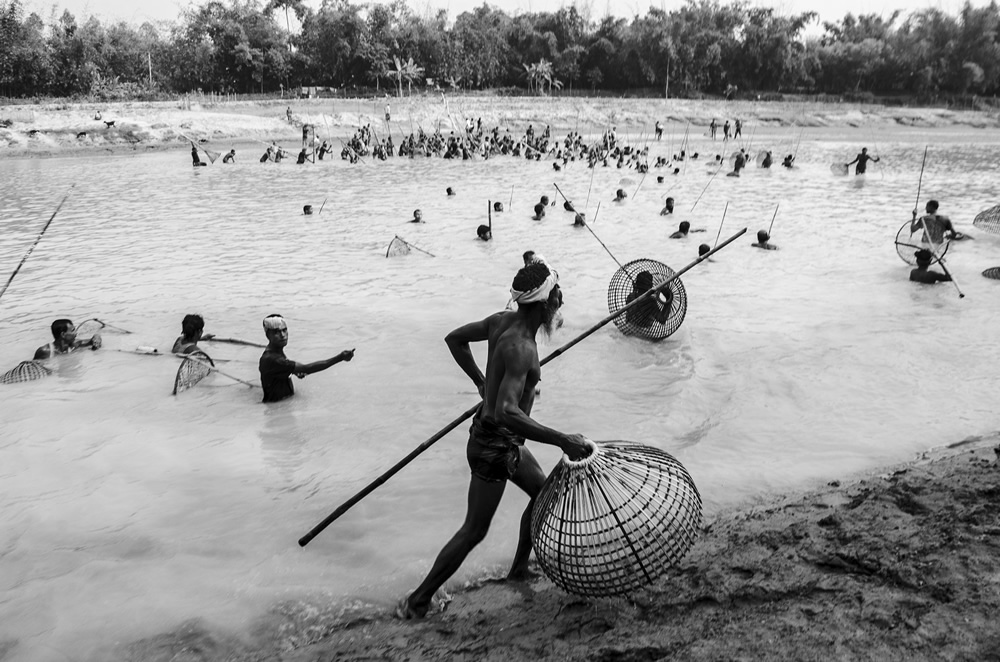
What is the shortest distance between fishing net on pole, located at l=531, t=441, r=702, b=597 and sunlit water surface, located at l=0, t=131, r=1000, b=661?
3.59 ft

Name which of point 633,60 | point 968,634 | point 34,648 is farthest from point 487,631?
point 633,60

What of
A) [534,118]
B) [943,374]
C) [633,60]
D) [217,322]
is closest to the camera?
[943,374]

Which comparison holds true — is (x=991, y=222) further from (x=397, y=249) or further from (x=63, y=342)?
(x=63, y=342)

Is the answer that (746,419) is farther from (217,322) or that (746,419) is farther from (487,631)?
(217,322)

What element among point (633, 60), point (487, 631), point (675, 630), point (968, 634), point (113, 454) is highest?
point (633, 60)

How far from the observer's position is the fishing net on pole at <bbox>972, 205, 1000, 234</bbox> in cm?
1153

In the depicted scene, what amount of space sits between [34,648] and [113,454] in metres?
2.60

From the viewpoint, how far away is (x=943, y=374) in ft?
23.2

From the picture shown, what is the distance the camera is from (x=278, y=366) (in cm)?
658

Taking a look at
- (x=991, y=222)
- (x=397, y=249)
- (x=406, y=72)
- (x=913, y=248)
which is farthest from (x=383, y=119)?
(x=913, y=248)

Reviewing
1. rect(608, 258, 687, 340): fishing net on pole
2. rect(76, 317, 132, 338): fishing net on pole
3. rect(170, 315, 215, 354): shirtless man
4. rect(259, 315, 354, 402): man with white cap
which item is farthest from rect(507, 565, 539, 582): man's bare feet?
rect(76, 317, 132, 338): fishing net on pole

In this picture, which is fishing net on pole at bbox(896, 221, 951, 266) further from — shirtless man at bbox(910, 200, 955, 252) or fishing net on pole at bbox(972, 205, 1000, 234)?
fishing net on pole at bbox(972, 205, 1000, 234)

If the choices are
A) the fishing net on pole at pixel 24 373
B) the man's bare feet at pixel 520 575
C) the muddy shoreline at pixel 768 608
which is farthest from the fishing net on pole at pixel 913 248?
the fishing net on pole at pixel 24 373

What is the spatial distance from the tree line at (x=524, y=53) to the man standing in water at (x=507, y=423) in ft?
171
